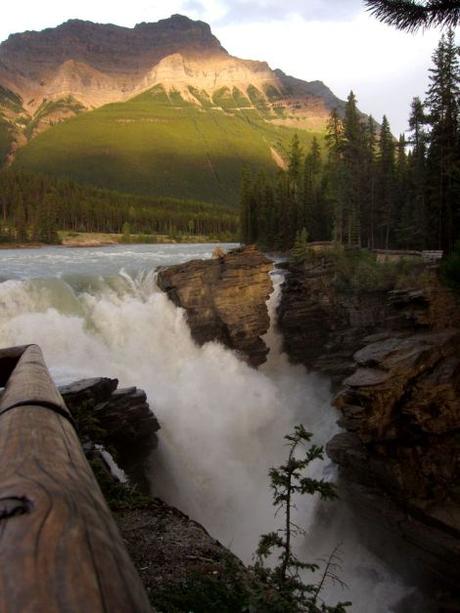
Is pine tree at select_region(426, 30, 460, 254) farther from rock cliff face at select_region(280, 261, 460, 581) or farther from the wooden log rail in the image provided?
the wooden log rail

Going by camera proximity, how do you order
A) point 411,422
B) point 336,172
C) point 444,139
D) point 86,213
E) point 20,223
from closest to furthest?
1. point 411,422
2. point 444,139
3. point 336,172
4. point 20,223
5. point 86,213

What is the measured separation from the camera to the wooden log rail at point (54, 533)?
875 millimetres

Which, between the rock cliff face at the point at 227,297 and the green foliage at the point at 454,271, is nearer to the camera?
the green foliage at the point at 454,271

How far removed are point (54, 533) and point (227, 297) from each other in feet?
87.3

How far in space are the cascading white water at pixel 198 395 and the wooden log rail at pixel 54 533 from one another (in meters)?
14.4

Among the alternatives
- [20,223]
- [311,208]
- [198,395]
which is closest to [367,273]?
[198,395]

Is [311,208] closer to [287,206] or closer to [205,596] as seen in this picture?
[287,206]

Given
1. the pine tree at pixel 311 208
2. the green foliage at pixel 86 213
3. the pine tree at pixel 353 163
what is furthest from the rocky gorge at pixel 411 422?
the green foliage at pixel 86 213

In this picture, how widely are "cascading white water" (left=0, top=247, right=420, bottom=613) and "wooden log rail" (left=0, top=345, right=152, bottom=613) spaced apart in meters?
14.4

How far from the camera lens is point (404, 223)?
43.1 metres

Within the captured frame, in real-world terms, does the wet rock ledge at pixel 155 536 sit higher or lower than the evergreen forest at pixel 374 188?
lower

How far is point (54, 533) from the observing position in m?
1.02

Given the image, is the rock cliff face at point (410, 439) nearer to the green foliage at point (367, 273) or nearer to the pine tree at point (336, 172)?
the green foliage at point (367, 273)

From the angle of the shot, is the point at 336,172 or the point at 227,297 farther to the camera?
the point at 336,172
